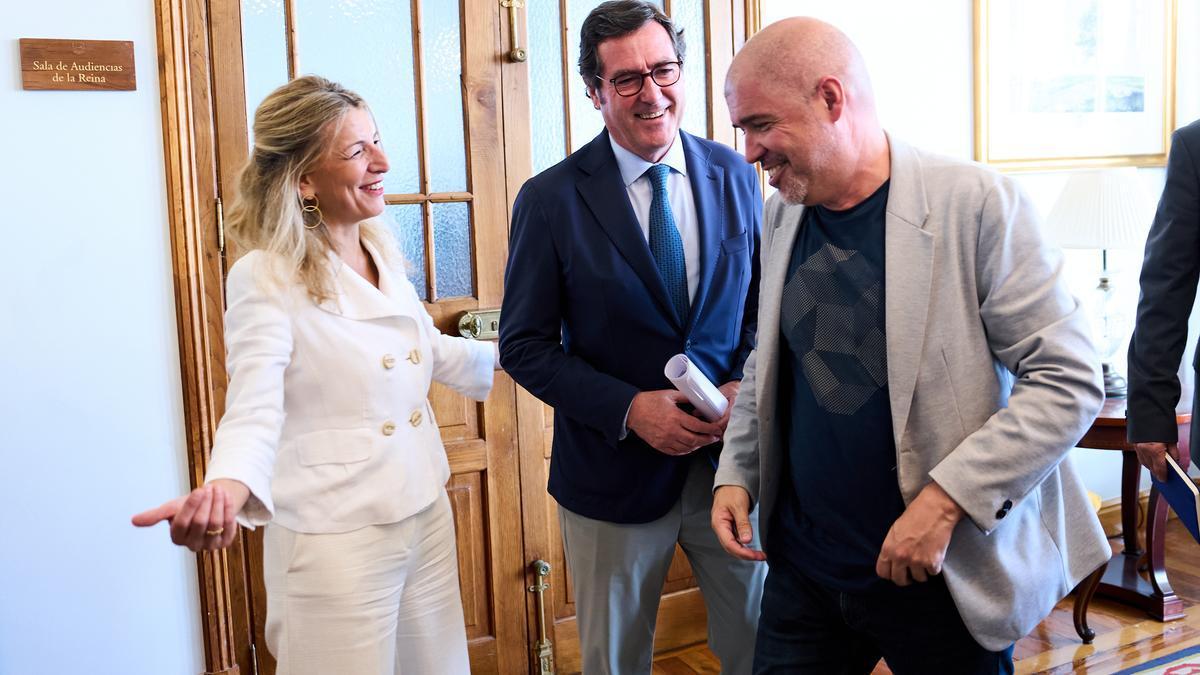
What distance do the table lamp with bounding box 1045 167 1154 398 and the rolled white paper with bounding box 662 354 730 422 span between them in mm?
1981

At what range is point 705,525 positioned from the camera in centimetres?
206

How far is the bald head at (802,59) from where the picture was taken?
1491mm

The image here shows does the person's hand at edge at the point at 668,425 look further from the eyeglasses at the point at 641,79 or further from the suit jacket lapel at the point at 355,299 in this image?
the eyeglasses at the point at 641,79

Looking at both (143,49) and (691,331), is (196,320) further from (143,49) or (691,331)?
(691,331)

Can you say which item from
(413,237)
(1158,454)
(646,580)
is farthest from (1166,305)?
(413,237)

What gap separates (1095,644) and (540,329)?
2236 millimetres

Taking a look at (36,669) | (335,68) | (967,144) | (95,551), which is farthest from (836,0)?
(36,669)

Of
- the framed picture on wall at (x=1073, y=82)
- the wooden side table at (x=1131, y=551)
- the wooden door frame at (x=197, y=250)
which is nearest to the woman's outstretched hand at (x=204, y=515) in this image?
the wooden door frame at (x=197, y=250)

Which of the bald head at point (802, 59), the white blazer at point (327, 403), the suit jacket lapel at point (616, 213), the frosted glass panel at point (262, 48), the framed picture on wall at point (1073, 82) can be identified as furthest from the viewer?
the framed picture on wall at point (1073, 82)

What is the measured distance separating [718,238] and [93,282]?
1504mm

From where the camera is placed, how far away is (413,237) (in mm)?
2891

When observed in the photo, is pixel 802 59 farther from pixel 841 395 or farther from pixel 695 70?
pixel 695 70

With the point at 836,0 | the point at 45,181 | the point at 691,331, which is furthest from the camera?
the point at 836,0

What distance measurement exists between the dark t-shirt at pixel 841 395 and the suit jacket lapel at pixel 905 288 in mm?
42
